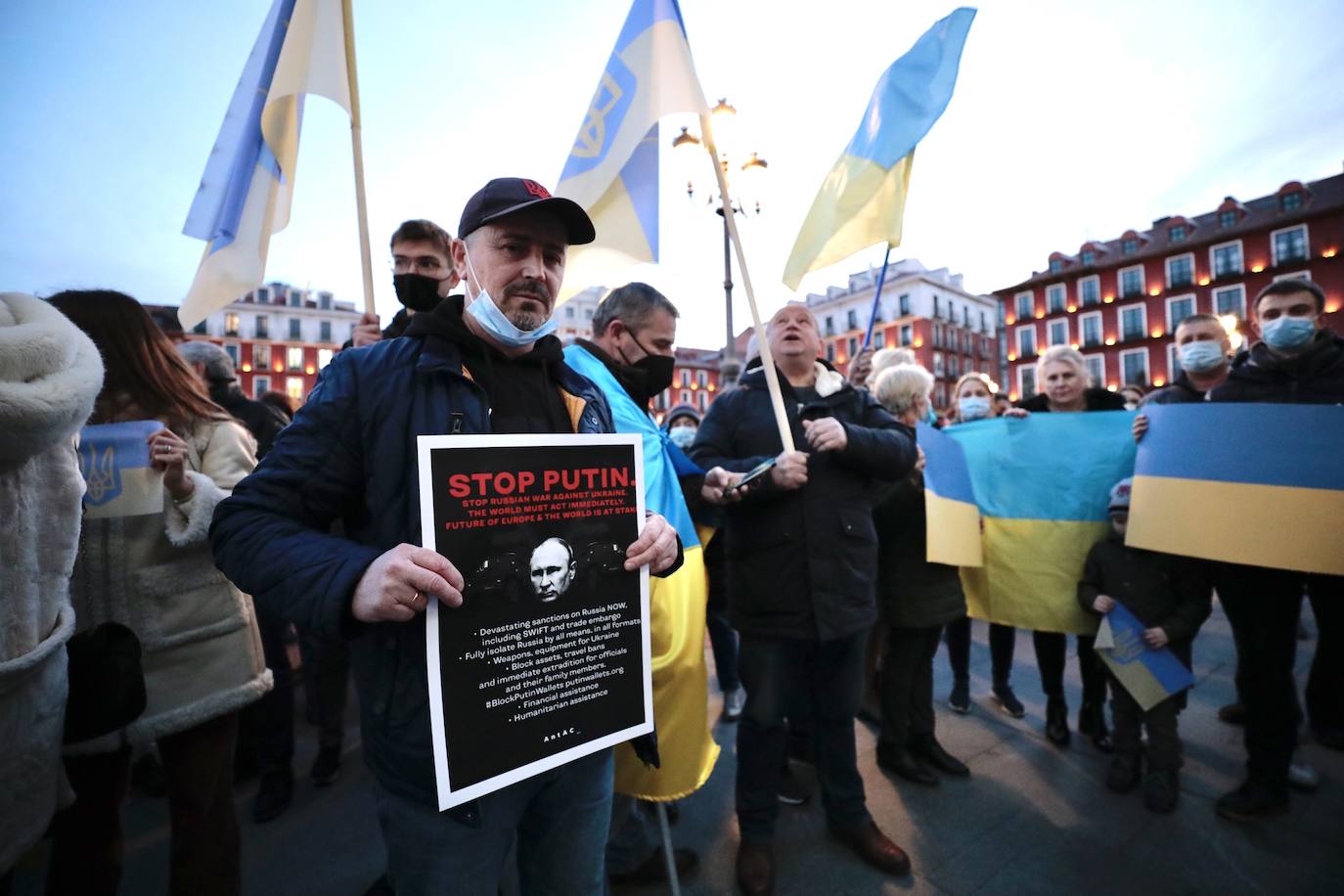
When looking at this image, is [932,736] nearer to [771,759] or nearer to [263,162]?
[771,759]

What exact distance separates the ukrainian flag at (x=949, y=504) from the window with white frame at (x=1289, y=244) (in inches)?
1690

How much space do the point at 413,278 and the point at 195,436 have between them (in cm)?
107

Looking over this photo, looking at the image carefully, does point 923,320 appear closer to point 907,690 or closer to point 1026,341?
point 1026,341

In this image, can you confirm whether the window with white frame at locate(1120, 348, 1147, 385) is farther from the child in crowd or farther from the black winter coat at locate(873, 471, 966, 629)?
the black winter coat at locate(873, 471, 966, 629)

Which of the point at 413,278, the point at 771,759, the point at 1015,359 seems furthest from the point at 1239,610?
the point at 1015,359

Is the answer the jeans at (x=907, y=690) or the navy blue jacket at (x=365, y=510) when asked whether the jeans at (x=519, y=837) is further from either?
the jeans at (x=907, y=690)

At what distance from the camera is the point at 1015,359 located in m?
44.2

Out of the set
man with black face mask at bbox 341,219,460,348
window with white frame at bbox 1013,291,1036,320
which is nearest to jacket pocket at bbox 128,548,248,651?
man with black face mask at bbox 341,219,460,348

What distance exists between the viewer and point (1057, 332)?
41.9m

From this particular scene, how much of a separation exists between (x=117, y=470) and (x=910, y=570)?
3.55m

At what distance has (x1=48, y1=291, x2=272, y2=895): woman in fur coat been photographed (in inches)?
68.5

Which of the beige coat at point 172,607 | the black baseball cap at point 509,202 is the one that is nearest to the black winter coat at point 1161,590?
the black baseball cap at point 509,202

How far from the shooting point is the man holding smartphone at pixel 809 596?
2.47m

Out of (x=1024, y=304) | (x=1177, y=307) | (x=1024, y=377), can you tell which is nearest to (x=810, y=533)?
(x=1177, y=307)
